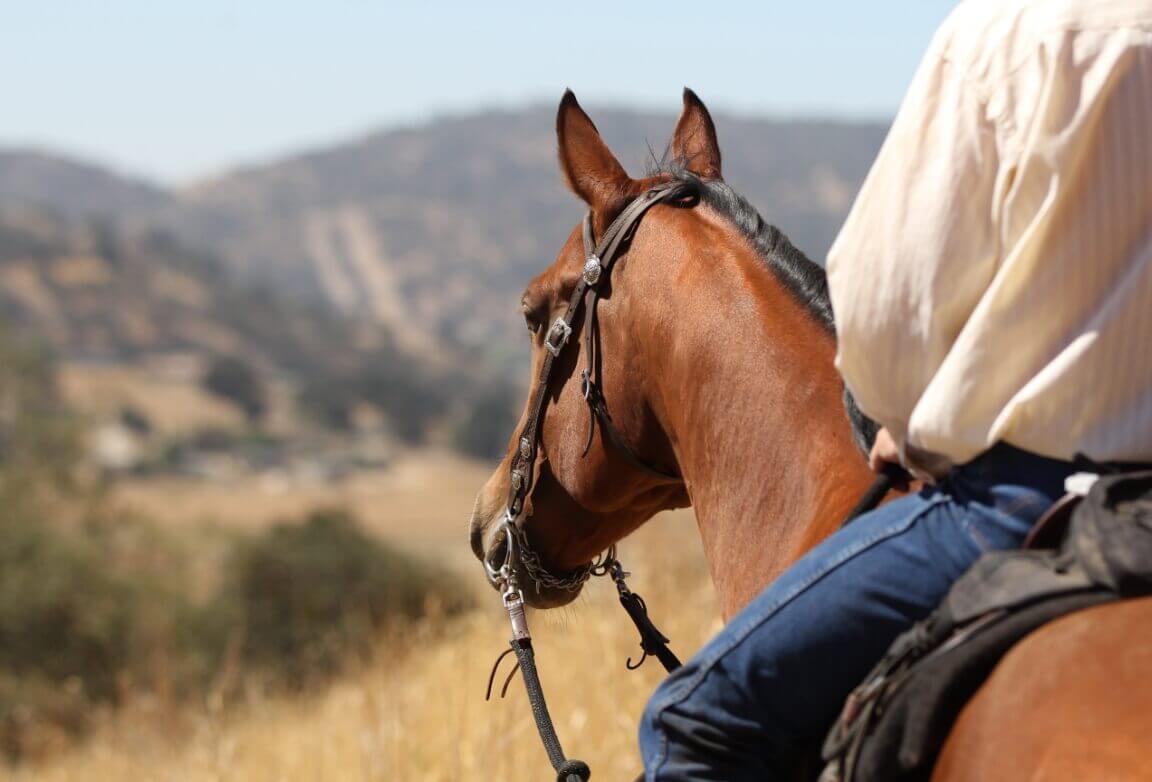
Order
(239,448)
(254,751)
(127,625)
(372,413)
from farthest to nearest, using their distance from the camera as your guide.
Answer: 1. (372,413)
2. (239,448)
3. (127,625)
4. (254,751)

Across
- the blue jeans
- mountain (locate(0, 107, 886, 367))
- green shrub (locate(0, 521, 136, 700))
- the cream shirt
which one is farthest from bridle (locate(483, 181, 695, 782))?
mountain (locate(0, 107, 886, 367))

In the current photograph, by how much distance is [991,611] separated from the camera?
2133 mm

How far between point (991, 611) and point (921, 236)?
0.60 m

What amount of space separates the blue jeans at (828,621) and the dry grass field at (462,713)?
167 cm

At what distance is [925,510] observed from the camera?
2.36m

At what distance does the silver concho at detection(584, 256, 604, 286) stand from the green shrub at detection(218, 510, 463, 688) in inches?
624

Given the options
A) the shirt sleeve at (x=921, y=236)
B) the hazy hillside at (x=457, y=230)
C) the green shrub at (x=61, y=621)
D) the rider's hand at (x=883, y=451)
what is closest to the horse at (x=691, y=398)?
the rider's hand at (x=883, y=451)

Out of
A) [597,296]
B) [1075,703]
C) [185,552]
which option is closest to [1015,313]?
[1075,703]

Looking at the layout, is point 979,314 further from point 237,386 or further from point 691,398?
point 237,386

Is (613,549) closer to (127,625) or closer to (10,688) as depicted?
(10,688)

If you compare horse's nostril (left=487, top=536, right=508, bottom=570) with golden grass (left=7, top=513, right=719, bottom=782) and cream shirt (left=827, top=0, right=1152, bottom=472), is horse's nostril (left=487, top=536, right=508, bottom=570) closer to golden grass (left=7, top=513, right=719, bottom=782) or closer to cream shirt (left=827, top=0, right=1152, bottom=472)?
golden grass (left=7, top=513, right=719, bottom=782)

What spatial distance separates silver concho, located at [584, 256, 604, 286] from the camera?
3361 millimetres

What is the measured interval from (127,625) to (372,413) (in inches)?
2858

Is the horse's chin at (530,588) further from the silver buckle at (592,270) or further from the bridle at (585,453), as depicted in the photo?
the silver buckle at (592,270)
